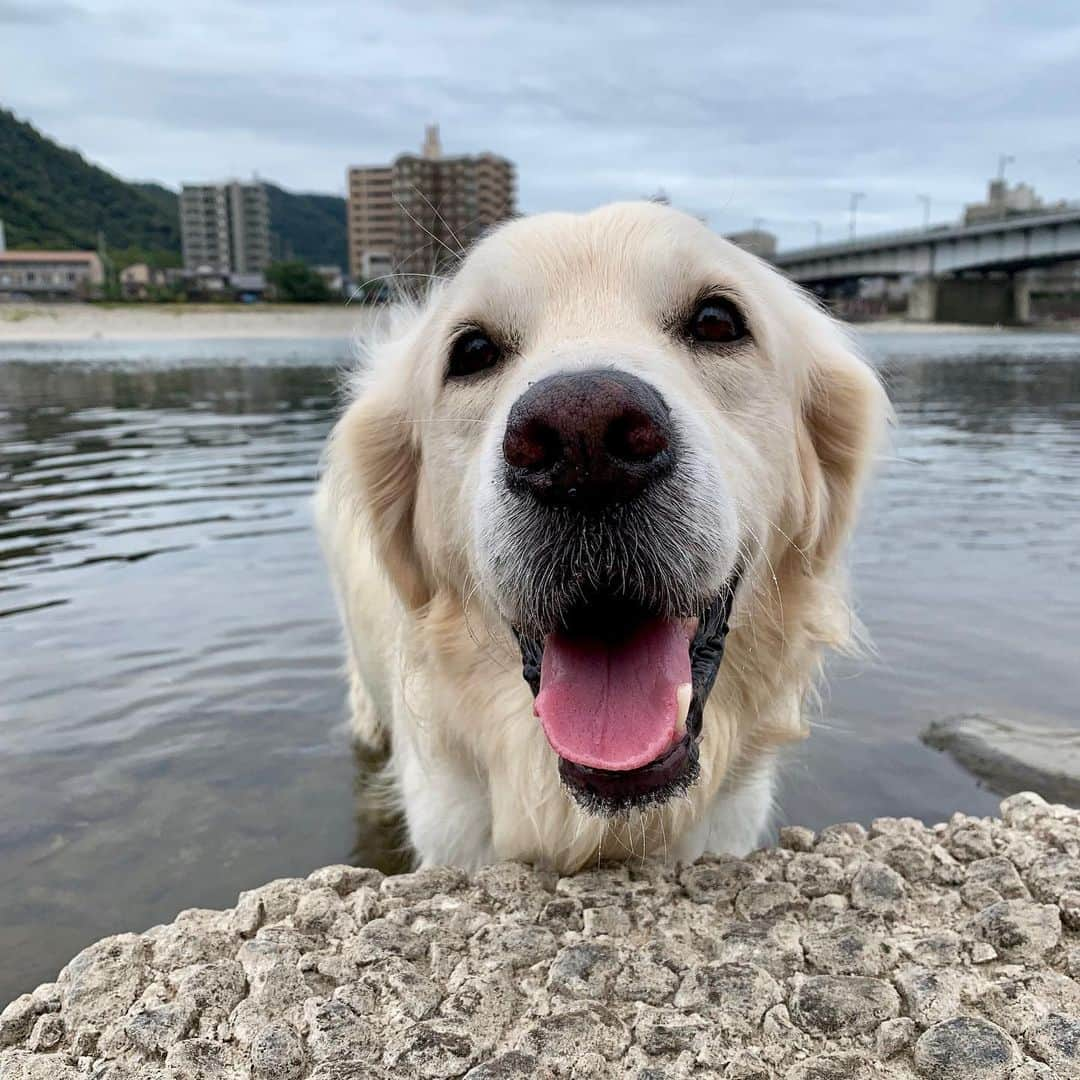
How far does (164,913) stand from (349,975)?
122cm

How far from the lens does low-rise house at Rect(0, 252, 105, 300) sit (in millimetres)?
101688

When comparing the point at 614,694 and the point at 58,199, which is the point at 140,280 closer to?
the point at 58,199

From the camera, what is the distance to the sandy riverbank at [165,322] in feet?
179

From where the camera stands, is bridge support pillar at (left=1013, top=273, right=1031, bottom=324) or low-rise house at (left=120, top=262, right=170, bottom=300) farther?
low-rise house at (left=120, top=262, right=170, bottom=300)

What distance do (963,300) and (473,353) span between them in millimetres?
69622

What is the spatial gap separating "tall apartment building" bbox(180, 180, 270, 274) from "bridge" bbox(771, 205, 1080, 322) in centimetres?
13571

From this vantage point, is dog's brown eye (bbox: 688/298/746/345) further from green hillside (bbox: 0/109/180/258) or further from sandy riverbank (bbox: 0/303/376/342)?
green hillside (bbox: 0/109/180/258)

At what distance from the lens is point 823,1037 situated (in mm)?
1920

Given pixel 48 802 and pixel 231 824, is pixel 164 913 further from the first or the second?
pixel 48 802

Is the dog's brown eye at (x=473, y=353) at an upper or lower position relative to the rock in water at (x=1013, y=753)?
upper

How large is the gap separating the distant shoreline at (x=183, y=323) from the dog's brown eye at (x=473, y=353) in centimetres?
5405

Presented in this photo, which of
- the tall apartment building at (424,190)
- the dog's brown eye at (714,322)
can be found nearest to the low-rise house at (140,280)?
the tall apartment building at (424,190)

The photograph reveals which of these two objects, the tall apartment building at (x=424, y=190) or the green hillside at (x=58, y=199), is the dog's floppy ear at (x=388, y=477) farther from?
the green hillside at (x=58, y=199)

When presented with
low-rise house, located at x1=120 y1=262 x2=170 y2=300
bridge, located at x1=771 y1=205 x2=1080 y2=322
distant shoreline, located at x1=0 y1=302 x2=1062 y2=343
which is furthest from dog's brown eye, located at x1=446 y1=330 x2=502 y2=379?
low-rise house, located at x1=120 y1=262 x2=170 y2=300
